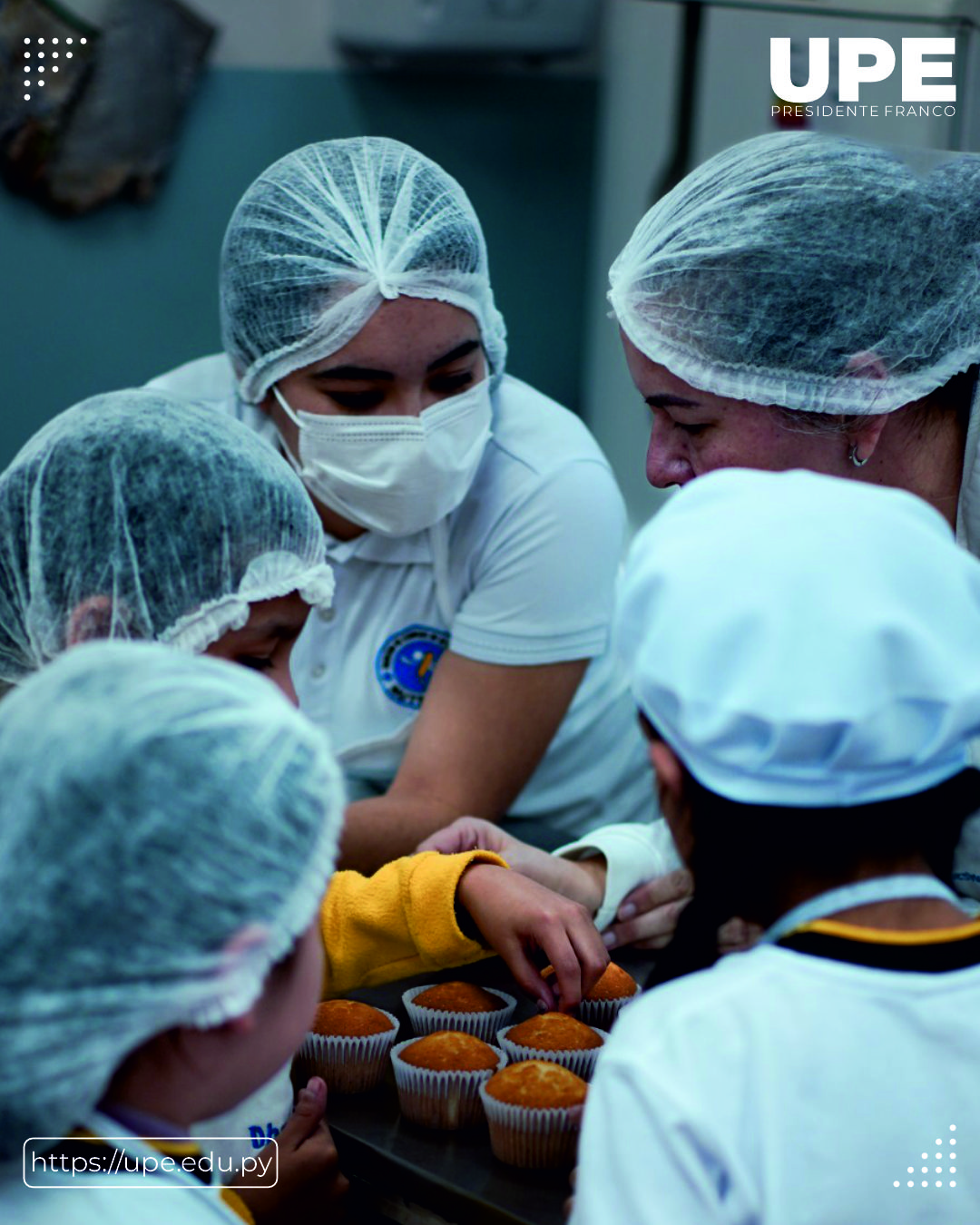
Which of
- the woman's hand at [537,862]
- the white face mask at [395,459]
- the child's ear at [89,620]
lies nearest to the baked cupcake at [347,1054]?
the woman's hand at [537,862]

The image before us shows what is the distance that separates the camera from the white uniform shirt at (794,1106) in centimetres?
98

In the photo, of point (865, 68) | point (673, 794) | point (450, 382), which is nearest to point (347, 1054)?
point (673, 794)

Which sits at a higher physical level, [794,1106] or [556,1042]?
[794,1106]

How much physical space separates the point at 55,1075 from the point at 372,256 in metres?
1.45

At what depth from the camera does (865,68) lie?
11.1 feet

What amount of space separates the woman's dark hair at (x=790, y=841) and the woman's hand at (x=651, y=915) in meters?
0.70

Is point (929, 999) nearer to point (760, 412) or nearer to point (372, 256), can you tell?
point (760, 412)

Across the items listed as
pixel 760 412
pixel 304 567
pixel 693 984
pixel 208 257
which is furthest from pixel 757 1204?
pixel 208 257

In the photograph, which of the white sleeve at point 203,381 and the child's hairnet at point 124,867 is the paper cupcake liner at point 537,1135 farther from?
the white sleeve at point 203,381

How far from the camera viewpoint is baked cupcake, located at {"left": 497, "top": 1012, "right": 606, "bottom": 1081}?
149 cm

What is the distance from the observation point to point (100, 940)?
946mm

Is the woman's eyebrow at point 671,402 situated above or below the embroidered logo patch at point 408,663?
above

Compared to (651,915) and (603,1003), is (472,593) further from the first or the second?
(603,1003)

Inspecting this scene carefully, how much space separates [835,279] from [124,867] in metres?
1.20
